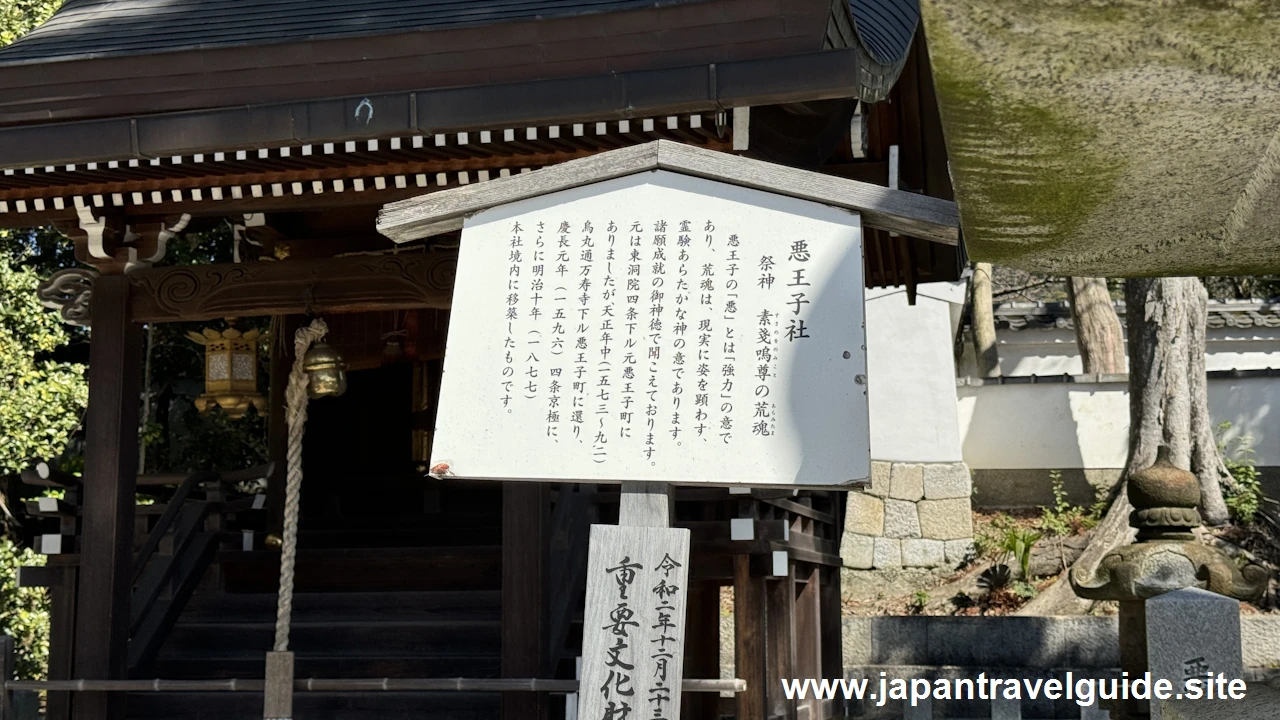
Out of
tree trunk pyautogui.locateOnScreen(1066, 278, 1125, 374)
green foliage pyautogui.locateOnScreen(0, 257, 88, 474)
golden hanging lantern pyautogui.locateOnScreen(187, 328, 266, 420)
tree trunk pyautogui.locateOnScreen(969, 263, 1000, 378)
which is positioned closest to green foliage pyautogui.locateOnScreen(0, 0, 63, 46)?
green foliage pyautogui.locateOnScreen(0, 257, 88, 474)

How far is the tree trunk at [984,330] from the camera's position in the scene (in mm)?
15750

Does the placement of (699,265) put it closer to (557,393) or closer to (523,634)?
(557,393)

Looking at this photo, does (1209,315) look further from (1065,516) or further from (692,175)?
(692,175)

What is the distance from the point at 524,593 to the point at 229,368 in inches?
108

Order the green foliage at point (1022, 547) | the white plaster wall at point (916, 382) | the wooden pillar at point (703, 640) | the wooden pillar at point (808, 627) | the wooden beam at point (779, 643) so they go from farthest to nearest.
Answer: the white plaster wall at point (916, 382) < the green foliage at point (1022, 547) < the wooden pillar at point (703, 640) < the wooden pillar at point (808, 627) < the wooden beam at point (779, 643)

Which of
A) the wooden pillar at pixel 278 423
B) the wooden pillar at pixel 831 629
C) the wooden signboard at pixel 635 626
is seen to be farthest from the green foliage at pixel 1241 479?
the wooden signboard at pixel 635 626

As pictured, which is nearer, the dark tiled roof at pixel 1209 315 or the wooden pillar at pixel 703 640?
the wooden pillar at pixel 703 640

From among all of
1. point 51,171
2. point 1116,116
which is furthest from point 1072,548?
point 1116,116

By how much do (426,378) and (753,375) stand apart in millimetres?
6462

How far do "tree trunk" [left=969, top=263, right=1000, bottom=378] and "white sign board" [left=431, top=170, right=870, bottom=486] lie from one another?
12.5m

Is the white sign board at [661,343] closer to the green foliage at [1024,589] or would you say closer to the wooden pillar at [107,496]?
the wooden pillar at [107,496]

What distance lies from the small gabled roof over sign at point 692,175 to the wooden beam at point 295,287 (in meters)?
2.53

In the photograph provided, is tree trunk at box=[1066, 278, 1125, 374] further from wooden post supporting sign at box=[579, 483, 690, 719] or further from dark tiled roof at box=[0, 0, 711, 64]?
wooden post supporting sign at box=[579, 483, 690, 719]

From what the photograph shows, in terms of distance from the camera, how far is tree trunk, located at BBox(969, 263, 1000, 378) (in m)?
15.8
